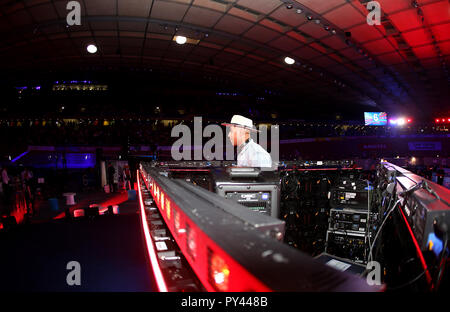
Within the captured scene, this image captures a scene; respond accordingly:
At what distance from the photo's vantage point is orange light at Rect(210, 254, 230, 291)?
0.66 m

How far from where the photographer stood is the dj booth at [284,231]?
56 centimetres

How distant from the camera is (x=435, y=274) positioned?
0.94 metres

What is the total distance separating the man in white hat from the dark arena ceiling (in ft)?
19.1

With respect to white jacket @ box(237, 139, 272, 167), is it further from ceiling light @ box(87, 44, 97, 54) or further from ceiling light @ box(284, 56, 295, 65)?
ceiling light @ box(87, 44, 97, 54)

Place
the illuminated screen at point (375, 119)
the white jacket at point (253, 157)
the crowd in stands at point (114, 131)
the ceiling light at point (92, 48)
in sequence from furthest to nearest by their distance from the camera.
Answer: the illuminated screen at point (375, 119) < the crowd in stands at point (114, 131) < the ceiling light at point (92, 48) < the white jacket at point (253, 157)

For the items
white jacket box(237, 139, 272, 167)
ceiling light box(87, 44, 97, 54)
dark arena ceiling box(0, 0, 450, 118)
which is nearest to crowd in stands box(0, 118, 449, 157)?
dark arena ceiling box(0, 0, 450, 118)

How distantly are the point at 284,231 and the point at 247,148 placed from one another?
6.34 ft

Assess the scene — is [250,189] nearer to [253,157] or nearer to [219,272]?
[253,157]

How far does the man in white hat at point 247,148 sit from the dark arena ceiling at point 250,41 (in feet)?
19.1

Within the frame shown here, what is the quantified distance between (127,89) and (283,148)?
1194 cm

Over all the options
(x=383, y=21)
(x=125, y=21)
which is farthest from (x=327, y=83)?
(x=125, y=21)

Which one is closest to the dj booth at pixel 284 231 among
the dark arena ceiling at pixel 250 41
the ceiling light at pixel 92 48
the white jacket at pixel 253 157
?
the white jacket at pixel 253 157

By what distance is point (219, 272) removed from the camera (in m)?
0.71

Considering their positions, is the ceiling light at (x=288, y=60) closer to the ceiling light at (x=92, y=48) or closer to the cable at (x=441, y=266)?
the ceiling light at (x=92, y=48)
